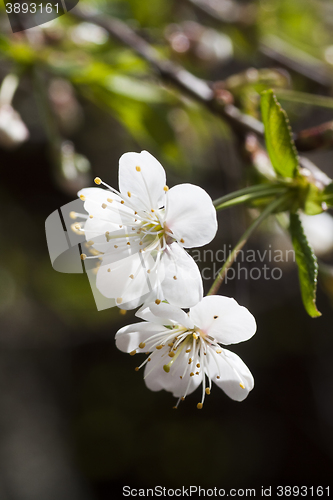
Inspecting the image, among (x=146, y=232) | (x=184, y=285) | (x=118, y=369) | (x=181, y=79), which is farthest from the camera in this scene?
(x=118, y=369)

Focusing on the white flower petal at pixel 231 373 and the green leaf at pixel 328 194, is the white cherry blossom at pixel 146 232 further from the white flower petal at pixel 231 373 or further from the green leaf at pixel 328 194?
the green leaf at pixel 328 194

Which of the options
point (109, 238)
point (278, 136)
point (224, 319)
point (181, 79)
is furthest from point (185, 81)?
point (224, 319)

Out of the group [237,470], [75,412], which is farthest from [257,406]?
[75,412]

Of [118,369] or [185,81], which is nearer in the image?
[185,81]

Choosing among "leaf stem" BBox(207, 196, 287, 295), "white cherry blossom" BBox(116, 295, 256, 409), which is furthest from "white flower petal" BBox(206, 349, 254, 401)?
"leaf stem" BBox(207, 196, 287, 295)

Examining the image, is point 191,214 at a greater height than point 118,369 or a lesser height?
greater

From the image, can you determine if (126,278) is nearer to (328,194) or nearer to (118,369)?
(328,194)
